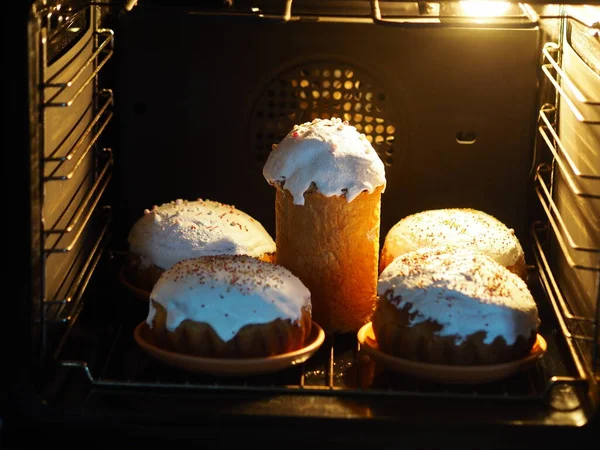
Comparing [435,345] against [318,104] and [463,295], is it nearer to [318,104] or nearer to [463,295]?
[463,295]

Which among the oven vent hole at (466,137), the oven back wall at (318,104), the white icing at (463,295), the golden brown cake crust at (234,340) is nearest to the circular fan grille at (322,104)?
the oven back wall at (318,104)

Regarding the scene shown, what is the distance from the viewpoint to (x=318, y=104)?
1807mm

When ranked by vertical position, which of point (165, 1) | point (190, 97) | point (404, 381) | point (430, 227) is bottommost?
point (404, 381)

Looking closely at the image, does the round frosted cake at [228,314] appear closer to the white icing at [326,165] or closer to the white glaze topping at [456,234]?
the white icing at [326,165]

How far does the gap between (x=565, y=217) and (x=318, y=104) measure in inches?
18.1

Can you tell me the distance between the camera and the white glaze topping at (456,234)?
1688 millimetres

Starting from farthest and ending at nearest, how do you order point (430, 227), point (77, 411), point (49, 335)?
1. point (430, 227)
2. point (49, 335)
3. point (77, 411)

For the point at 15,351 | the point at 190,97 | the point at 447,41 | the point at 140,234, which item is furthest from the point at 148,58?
the point at 15,351

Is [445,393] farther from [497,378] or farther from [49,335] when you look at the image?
[49,335]

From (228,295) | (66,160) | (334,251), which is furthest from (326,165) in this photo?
(66,160)

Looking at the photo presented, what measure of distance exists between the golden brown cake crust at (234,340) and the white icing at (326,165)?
0.22 m

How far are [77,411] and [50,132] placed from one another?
15.8 inches

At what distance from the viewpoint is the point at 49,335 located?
153 centimetres

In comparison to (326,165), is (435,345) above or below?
below
